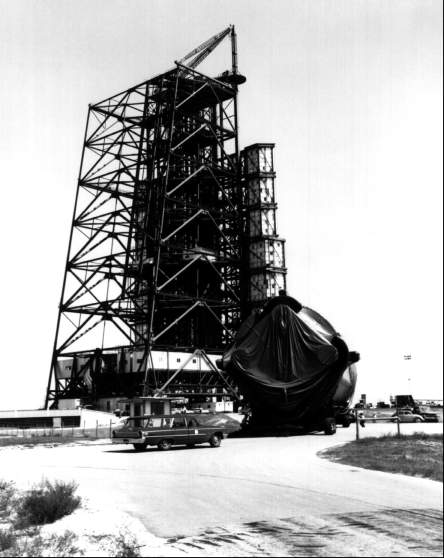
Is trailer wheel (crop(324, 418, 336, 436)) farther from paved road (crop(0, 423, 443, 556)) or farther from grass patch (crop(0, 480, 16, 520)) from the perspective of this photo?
grass patch (crop(0, 480, 16, 520))

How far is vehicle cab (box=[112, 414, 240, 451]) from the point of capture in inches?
1179

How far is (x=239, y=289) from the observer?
7250cm

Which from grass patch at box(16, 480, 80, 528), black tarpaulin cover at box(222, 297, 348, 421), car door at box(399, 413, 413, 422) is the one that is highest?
black tarpaulin cover at box(222, 297, 348, 421)

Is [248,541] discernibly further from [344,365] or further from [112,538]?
[344,365]

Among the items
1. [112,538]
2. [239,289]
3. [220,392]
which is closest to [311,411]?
[112,538]

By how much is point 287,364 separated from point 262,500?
2289 cm

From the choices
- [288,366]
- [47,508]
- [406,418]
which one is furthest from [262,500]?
[406,418]

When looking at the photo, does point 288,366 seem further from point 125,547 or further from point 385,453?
point 125,547

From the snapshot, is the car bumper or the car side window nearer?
the car bumper

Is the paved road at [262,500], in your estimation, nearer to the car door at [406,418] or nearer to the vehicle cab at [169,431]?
the vehicle cab at [169,431]

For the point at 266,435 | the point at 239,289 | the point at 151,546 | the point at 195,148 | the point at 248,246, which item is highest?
the point at 195,148

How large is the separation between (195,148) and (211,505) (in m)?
66.3

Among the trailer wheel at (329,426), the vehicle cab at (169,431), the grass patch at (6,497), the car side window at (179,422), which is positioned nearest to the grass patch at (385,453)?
the vehicle cab at (169,431)

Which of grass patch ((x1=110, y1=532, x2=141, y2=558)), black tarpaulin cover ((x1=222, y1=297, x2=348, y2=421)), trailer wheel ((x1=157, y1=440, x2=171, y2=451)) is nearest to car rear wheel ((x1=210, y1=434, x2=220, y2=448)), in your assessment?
trailer wheel ((x1=157, y1=440, x2=171, y2=451))
